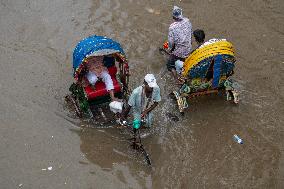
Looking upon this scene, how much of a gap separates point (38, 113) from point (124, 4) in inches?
194

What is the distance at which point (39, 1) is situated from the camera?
38.4 ft

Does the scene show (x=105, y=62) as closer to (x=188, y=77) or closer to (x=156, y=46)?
(x=188, y=77)

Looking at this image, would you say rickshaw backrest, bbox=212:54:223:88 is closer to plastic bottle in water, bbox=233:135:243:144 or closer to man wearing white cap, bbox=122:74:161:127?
plastic bottle in water, bbox=233:135:243:144

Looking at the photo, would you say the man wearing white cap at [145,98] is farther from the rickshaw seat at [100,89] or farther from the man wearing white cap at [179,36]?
the man wearing white cap at [179,36]

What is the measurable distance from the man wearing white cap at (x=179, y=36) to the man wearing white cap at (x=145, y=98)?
1.98 metres

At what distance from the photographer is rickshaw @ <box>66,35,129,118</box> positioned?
7.61 m

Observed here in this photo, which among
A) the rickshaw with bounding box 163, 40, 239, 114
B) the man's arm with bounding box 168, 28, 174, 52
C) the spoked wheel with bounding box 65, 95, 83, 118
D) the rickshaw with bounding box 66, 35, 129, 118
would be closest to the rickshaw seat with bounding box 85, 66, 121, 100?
the rickshaw with bounding box 66, 35, 129, 118

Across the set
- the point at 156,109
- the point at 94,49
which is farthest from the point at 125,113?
the point at 94,49

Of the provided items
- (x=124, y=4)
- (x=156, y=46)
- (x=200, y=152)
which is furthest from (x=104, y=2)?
(x=200, y=152)

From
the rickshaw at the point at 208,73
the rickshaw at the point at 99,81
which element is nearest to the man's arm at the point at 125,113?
the rickshaw at the point at 99,81

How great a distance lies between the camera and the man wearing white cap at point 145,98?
7.01 metres

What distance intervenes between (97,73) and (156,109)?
1560mm

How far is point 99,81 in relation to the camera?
8.28m

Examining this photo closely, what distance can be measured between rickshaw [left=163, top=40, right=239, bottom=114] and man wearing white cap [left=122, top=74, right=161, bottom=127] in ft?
3.54
